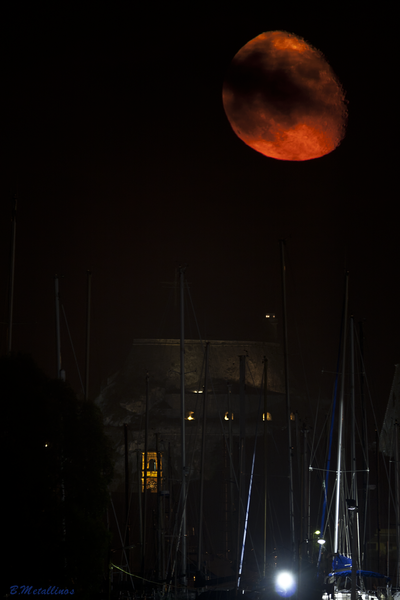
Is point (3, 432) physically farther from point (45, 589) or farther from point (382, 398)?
point (382, 398)

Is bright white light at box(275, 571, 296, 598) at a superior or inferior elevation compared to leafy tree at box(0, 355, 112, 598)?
inferior

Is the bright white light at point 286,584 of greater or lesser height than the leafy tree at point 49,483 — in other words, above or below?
below

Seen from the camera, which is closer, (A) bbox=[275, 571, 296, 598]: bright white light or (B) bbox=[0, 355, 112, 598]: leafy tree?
(B) bbox=[0, 355, 112, 598]: leafy tree

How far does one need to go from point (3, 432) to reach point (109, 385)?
44.1 meters

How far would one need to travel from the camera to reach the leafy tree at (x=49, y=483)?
7582 mm

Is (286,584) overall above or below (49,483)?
below

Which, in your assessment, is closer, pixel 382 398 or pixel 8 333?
pixel 8 333

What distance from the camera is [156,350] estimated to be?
168ft

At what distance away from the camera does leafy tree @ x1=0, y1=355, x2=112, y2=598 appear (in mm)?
7582

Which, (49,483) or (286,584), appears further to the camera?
(286,584)

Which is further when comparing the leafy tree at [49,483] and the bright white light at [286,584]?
the bright white light at [286,584]

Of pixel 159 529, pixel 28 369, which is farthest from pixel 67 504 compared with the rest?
pixel 159 529

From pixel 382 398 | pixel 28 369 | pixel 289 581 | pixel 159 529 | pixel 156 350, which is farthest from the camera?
pixel 156 350

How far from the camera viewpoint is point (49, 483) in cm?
789
